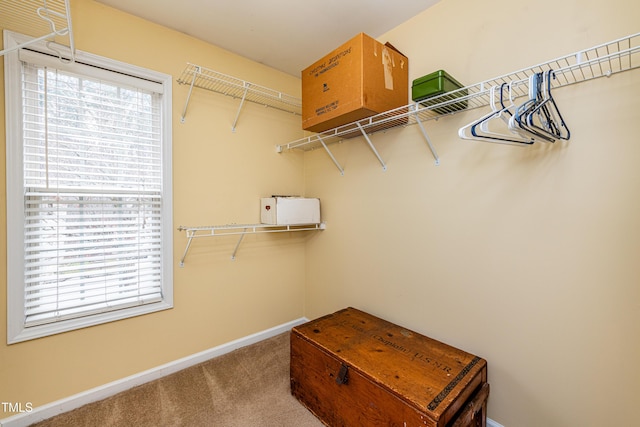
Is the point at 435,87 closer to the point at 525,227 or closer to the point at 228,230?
the point at 525,227

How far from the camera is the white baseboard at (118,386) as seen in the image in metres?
1.46

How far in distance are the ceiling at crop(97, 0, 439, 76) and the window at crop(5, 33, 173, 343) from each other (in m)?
0.39

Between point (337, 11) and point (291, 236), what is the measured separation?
1.77m

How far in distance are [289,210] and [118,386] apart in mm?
1601

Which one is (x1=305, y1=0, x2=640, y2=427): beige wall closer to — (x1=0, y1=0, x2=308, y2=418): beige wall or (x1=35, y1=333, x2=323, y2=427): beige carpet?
(x1=35, y1=333, x2=323, y2=427): beige carpet

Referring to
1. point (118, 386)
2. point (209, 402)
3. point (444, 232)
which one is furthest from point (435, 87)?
point (118, 386)

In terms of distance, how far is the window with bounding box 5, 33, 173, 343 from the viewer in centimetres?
145

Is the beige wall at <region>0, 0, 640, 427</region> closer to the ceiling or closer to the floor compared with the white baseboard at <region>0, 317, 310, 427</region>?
closer to the ceiling

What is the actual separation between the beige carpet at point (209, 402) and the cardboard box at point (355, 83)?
5.89ft

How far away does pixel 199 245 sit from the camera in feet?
6.63

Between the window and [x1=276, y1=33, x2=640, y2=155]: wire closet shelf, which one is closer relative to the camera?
[x1=276, y1=33, x2=640, y2=155]: wire closet shelf

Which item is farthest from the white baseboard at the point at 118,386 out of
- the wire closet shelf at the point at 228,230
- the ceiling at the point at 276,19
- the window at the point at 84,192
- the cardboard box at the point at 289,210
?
the ceiling at the point at 276,19

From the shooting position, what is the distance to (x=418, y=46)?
1742 mm

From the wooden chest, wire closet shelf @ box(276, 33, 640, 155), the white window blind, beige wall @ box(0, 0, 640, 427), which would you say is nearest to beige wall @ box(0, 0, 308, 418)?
beige wall @ box(0, 0, 640, 427)
